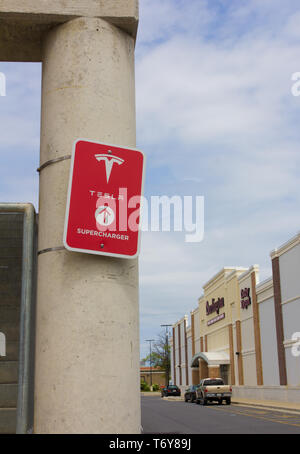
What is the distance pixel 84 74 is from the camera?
4855 mm

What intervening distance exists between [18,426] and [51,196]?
2402 millimetres

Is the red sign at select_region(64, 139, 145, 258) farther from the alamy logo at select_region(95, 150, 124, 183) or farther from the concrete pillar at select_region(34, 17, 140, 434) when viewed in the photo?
the concrete pillar at select_region(34, 17, 140, 434)

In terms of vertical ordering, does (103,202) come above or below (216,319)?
below

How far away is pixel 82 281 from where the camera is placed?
14.6ft

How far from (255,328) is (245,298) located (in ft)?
13.1

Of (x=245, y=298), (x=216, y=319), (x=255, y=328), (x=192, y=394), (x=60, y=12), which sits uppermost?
(x=245, y=298)

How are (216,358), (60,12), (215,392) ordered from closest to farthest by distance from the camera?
(60,12), (215,392), (216,358)

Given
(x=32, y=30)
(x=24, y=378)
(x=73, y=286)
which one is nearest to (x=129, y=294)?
(x=73, y=286)

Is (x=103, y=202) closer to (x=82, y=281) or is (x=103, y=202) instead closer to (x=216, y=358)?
(x=82, y=281)

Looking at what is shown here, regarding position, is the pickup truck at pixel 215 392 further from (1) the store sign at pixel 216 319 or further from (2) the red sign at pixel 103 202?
(2) the red sign at pixel 103 202

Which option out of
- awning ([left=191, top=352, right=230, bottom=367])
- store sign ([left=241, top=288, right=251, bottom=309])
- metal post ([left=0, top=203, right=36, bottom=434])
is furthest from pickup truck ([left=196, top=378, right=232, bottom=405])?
metal post ([left=0, top=203, right=36, bottom=434])

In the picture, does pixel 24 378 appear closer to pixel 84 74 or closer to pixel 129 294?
pixel 129 294

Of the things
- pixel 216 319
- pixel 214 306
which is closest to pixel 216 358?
pixel 216 319

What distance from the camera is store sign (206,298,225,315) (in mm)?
55444
